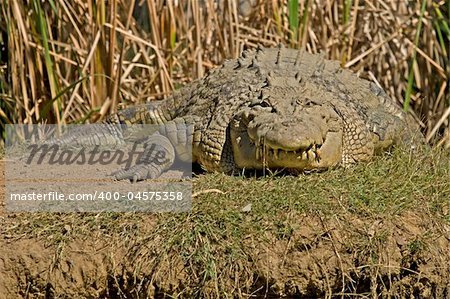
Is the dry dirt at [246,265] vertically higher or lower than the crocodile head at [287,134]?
lower

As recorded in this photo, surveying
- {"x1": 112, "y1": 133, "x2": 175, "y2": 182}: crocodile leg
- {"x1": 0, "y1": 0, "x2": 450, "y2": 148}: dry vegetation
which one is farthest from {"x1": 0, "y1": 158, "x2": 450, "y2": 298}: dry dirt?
{"x1": 0, "y1": 0, "x2": 450, "y2": 148}: dry vegetation

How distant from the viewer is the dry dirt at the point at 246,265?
418 centimetres

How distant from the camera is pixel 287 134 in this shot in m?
4.73

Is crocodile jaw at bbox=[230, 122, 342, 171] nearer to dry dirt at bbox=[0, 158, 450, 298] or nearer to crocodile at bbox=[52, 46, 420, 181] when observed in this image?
crocodile at bbox=[52, 46, 420, 181]

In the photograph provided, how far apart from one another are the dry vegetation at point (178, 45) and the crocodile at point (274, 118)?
508mm

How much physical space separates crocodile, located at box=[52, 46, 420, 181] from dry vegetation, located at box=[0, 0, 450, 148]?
0.51 metres

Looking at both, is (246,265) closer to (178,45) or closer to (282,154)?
(282,154)

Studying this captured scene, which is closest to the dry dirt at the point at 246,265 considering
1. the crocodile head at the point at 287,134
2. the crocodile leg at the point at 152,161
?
the crocodile head at the point at 287,134

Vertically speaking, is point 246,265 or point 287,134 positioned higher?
point 287,134

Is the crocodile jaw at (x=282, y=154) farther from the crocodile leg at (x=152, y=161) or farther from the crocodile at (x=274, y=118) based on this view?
the crocodile leg at (x=152, y=161)

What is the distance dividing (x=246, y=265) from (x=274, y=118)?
1.06 metres

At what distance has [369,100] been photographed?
230 inches

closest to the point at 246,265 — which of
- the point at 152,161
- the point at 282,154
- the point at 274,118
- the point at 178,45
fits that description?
the point at 282,154

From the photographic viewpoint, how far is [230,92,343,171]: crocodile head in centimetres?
479
